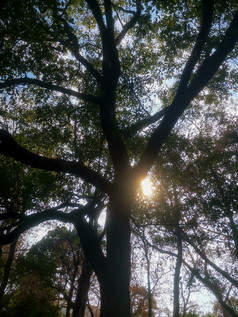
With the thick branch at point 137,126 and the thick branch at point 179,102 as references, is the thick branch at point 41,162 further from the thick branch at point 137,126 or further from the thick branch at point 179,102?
the thick branch at point 137,126

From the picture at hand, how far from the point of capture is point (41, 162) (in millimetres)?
6305

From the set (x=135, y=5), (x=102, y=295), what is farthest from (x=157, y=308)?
(x=135, y=5)

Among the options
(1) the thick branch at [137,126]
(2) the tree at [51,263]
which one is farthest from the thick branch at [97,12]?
(2) the tree at [51,263]

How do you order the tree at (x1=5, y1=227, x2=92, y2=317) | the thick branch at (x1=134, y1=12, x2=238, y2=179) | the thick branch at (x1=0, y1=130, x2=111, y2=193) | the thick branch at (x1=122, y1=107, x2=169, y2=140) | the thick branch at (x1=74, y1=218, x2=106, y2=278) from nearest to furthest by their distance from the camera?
the thick branch at (x1=74, y1=218, x2=106, y2=278)
the thick branch at (x1=0, y1=130, x2=111, y2=193)
the thick branch at (x1=134, y1=12, x2=238, y2=179)
the thick branch at (x1=122, y1=107, x2=169, y2=140)
the tree at (x1=5, y1=227, x2=92, y2=317)

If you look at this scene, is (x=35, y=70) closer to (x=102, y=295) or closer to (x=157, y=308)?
(x=102, y=295)

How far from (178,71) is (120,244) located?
10004mm

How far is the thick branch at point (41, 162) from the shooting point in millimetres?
5945

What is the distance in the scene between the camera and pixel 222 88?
35.1 ft

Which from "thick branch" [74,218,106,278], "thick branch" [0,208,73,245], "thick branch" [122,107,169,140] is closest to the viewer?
"thick branch" [74,218,106,278]

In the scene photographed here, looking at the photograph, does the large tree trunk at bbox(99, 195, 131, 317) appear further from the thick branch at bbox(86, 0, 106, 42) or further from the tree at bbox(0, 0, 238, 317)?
the thick branch at bbox(86, 0, 106, 42)

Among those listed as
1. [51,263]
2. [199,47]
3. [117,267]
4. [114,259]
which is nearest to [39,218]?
[114,259]

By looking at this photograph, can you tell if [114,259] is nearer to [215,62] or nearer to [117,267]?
[117,267]

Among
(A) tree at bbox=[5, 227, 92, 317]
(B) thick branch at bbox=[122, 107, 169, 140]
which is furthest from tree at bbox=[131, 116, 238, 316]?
(A) tree at bbox=[5, 227, 92, 317]

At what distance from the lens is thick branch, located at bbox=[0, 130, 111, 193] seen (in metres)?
5.95
